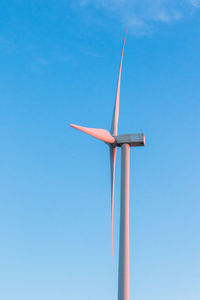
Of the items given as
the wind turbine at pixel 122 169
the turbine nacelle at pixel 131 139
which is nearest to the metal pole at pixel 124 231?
the wind turbine at pixel 122 169

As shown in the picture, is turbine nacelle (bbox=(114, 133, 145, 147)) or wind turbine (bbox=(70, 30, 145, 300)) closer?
wind turbine (bbox=(70, 30, 145, 300))

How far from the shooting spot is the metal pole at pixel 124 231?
27.1 meters

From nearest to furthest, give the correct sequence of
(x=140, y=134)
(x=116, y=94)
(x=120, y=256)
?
1. (x=120, y=256)
2. (x=140, y=134)
3. (x=116, y=94)

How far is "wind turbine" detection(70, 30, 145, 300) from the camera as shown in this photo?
89.6 feet

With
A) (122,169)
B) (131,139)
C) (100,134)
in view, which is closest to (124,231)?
(122,169)

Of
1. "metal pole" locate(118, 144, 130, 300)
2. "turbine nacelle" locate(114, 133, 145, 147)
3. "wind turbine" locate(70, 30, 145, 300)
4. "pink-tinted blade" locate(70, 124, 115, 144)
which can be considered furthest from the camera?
"turbine nacelle" locate(114, 133, 145, 147)

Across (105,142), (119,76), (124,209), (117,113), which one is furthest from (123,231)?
(119,76)

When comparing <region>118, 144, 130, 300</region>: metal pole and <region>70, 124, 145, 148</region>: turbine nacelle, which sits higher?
<region>70, 124, 145, 148</region>: turbine nacelle

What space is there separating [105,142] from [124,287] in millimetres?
10534

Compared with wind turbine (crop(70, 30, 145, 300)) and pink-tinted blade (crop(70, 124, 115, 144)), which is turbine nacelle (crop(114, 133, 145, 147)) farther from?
pink-tinted blade (crop(70, 124, 115, 144))

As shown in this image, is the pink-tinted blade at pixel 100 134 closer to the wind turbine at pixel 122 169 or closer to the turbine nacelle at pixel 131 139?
the wind turbine at pixel 122 169

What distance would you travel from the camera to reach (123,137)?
32.2 m

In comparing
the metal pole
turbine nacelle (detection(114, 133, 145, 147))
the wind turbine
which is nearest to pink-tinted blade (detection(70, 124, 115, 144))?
the wind turbine

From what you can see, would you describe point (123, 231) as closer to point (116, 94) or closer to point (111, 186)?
point (111, 186)
